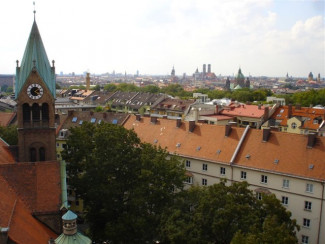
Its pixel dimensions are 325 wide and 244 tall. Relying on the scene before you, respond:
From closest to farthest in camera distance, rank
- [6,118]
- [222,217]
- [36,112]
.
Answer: [222,217]
[36,112]
[6,118]

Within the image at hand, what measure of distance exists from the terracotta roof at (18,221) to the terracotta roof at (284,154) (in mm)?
32322

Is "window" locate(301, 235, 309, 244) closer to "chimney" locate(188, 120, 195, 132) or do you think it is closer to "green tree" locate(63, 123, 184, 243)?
"green tree" locate(63, 123, 184, 243)

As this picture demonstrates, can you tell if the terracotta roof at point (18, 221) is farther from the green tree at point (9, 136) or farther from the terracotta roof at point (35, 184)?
the green tree at point (9, 136)

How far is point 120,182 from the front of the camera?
46125 mm

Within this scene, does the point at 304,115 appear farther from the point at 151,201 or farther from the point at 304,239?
the point at 151,201

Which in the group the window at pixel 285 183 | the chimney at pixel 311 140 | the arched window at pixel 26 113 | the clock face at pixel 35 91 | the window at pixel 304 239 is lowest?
the window at pixel 304 239

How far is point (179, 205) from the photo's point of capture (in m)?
40.7

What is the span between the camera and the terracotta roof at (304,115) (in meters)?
98.4

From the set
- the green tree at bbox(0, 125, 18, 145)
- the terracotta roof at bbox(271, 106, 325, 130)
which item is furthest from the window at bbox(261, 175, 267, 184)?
the terracotta roof at bbox(271, 106, 325, 130)

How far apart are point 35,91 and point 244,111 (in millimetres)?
82961

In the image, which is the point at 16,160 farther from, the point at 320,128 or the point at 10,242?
the point at 320,128

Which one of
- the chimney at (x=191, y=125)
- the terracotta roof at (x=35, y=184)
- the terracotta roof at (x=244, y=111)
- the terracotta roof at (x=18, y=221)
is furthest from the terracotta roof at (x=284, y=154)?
the terracotta roof at (x=244, y=111)

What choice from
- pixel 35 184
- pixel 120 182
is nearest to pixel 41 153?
pixel 35 184

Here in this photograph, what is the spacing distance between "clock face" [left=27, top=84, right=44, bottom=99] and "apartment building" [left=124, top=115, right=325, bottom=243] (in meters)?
26.3
